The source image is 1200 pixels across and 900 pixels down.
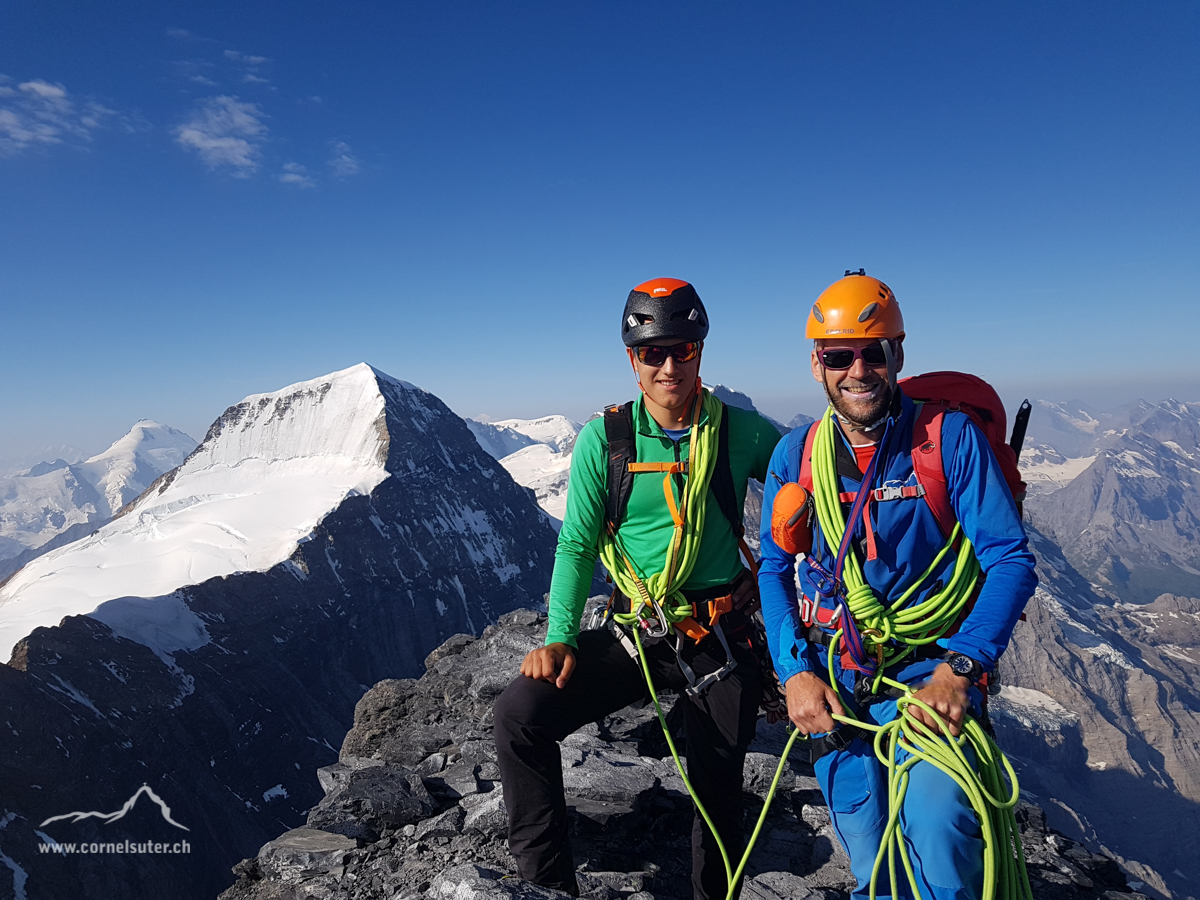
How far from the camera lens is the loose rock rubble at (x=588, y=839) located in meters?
6.39

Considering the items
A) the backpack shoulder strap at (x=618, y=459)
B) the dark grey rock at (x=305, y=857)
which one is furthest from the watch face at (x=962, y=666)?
the dark grey rock at (x=305, y=857)

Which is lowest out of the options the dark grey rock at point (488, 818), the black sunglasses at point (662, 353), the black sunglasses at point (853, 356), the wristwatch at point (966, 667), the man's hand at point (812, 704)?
the dark grey rock at point (488, 818)

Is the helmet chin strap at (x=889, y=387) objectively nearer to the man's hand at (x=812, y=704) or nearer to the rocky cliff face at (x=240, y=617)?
the man's hand at (x=812, y=704)

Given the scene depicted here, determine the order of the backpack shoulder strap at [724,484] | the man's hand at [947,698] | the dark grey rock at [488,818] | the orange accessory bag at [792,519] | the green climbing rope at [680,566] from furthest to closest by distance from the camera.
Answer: the dark grey rock at [488,818]
the backpack shoulder strap at [724,484]
the green climbing rope at [680,566]
the orange accessory bag at [792,519]
the man's hand at [947,698]

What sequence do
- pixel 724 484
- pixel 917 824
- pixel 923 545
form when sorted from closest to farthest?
pixel 917 824 → pixel 923 545 → pixel 724 484

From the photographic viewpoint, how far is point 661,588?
5.67m

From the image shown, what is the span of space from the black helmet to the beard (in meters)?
1.55

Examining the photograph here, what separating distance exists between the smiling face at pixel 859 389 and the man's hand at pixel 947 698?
5.98 ft

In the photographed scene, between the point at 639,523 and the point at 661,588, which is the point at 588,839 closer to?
the point at 661,588

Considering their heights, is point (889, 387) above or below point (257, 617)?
above

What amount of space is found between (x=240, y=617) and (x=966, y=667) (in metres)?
127

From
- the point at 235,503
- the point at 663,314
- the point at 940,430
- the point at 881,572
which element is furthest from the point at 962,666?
the point at 235,503

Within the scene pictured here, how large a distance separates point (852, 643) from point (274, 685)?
416 feet

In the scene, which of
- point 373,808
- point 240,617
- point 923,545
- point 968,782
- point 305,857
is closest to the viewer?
point 968,782
